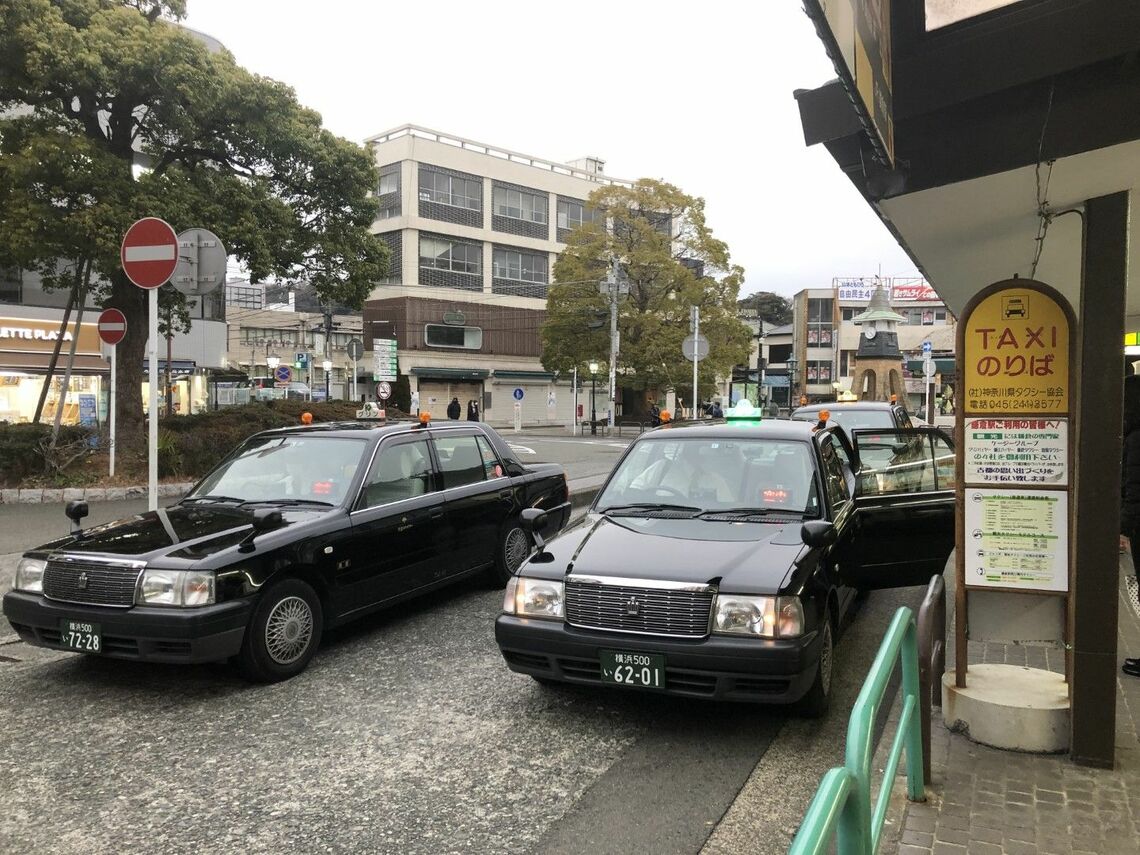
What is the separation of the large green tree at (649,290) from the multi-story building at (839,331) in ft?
123

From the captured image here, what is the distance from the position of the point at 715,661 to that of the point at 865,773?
196 cm

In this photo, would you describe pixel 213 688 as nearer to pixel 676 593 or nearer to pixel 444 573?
pixel 444 573

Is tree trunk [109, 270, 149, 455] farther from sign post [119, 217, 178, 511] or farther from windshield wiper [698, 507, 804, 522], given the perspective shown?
windshield wiper [698, 507, 804, 522]

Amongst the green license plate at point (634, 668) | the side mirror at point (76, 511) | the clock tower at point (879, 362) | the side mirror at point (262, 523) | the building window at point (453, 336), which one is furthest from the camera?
the building window at point (453, 336)

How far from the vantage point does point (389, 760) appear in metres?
3.90

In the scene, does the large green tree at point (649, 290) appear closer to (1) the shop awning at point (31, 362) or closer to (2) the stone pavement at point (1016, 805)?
(1) the shop awning at point (31, 362)

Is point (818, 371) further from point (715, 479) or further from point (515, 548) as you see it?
point (715, 479)

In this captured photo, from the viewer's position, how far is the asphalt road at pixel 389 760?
3248 mm

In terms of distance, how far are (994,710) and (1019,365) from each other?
5.36 ft

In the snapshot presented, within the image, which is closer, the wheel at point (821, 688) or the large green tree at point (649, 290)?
the wheel at point (821, 688)

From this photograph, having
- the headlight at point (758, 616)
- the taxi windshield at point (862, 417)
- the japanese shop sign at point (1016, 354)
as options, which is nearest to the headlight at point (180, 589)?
the headlight at point (758, 616)

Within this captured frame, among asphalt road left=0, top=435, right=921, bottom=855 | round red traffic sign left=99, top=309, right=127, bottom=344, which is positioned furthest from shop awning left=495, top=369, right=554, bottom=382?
asphalt road left=0, top=435, right=921, bottom=855

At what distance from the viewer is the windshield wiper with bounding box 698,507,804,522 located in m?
4.90

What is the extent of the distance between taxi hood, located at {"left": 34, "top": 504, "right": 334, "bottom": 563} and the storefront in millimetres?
21252
